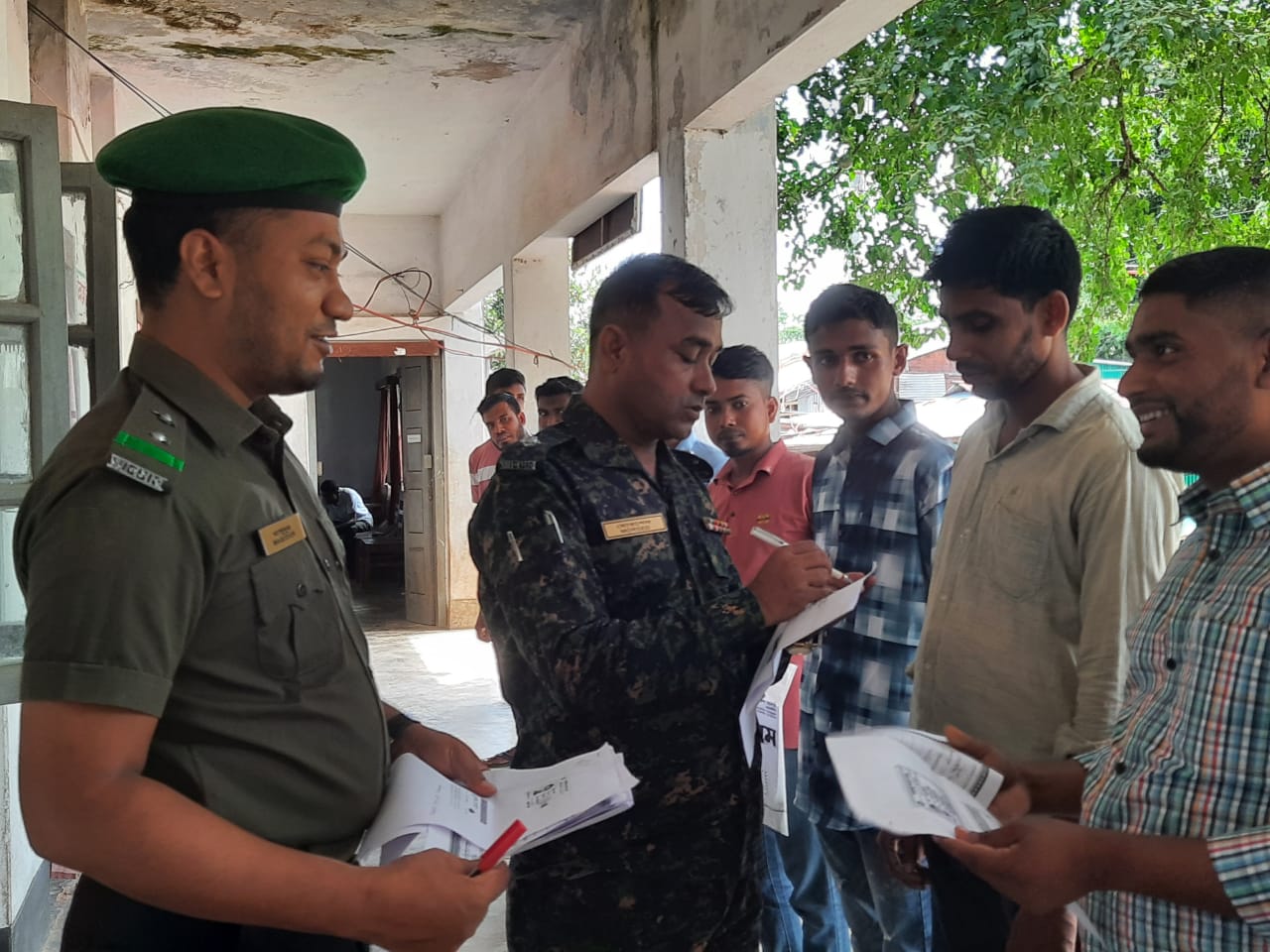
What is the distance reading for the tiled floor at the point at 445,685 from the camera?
375 cm

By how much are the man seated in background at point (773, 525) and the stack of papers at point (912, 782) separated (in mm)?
1079

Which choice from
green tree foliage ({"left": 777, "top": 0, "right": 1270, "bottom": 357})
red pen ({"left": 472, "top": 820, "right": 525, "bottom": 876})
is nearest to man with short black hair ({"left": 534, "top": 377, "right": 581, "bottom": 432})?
green tree foliage ({"left": 777, "top": 0, "right": 1270, "bottom": 357})

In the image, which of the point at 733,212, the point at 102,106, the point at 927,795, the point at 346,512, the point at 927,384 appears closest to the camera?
the point at 927,795

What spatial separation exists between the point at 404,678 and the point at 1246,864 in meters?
6.65

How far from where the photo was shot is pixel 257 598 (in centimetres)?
110

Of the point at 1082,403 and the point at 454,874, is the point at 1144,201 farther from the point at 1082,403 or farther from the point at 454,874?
the point at 454,874

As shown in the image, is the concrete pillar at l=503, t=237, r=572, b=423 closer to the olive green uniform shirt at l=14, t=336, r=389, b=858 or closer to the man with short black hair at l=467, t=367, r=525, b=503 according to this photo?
the man with short black hair at l=467, t=367, r=525, b=503

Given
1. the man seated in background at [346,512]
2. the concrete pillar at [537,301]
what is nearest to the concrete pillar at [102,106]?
the concrete pillar at [537,301]

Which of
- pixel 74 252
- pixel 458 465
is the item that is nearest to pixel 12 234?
pixel 74 252

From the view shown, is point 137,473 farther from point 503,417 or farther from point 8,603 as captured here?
point 503,417

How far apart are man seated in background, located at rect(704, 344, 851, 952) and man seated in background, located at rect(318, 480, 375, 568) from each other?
9.40m

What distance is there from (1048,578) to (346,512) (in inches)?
450

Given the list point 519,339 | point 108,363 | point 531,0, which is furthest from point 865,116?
point 108,363

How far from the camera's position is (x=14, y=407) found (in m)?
2.65
